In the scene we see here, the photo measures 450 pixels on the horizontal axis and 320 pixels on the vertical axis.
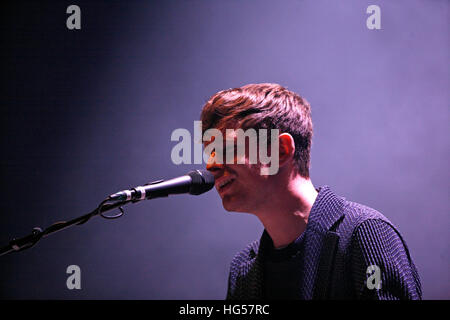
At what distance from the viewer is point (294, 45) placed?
221cm

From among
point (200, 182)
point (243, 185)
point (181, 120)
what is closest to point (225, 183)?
point (243, 185)

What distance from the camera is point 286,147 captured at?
146 centimetres

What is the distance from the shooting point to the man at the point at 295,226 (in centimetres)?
124

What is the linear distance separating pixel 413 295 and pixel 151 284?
4.47ft

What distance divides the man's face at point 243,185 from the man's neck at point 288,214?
0.05 meters

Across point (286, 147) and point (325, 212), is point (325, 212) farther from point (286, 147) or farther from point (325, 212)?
point (286, 147)

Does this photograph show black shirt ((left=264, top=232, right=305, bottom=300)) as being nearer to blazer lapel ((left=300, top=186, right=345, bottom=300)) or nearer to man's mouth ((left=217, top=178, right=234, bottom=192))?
blazer lapel ((left=300, top=186, right=345, bottom=300))

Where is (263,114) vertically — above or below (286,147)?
above

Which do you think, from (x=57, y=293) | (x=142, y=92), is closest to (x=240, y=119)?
(x=142, y=92)

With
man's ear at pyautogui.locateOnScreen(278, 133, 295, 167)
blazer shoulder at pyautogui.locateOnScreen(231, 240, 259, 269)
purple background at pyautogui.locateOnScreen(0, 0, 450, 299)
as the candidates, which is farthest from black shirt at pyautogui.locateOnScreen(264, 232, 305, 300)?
purple background at pyautogui.locateOnScreen(0, 0, 450, 299)

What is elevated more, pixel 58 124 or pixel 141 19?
pixel 141 19

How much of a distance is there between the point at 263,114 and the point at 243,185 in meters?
0.28

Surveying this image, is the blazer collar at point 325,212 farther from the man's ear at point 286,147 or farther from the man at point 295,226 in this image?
the man's ear at point 286,147
